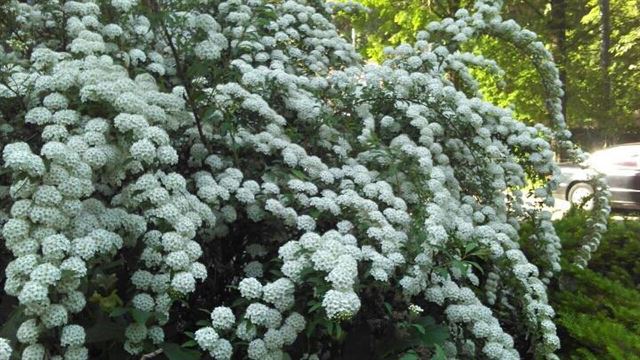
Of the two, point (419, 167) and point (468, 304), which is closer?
point (468, 304)

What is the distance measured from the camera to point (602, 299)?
4090mm

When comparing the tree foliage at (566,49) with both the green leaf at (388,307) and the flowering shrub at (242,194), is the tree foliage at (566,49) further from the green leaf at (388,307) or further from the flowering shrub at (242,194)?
the green leaf at (388,307)

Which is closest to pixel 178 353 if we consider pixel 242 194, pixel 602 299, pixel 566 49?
pixel 242 194

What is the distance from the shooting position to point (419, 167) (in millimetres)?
3354

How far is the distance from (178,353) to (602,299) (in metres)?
2.99

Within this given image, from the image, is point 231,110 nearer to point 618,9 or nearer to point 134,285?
point 134,285

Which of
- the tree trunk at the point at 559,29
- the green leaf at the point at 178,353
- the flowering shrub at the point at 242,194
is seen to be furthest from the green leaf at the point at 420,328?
the tree trunk at the point at 559,29

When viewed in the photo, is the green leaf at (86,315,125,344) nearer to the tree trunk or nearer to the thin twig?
the thin twig

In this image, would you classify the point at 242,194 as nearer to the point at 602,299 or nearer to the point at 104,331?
the point at 104,331

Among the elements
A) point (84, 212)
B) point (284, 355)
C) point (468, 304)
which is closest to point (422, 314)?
point (468, 304)

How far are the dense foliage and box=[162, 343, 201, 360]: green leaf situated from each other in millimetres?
2093

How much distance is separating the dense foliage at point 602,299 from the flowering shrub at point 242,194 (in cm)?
30

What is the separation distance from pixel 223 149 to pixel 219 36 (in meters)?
0.78

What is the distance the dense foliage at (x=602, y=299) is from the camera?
3350 millimetres
